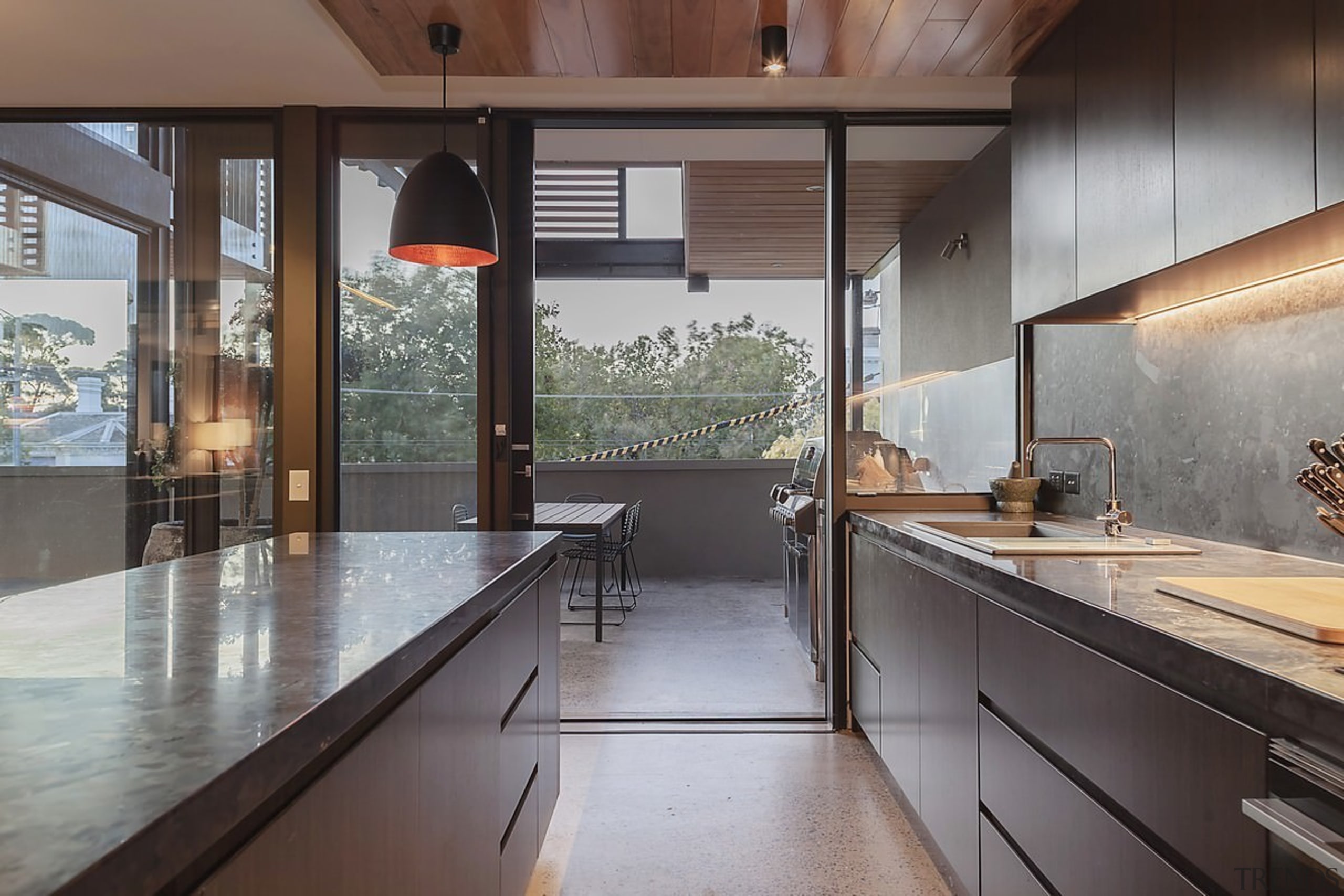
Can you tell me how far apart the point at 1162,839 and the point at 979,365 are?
2.48 meters

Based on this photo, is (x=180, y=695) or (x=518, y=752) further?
(x=518, y=752)

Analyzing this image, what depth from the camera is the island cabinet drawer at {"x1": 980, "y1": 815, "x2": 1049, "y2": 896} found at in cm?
147

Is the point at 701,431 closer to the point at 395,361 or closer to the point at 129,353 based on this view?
the point at 395,361

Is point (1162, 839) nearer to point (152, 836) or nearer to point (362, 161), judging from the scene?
point (152, 836)

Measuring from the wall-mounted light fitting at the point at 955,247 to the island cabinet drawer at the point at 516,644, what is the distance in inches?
94.5

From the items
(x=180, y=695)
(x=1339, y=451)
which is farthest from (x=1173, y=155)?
(x=180, y=695)

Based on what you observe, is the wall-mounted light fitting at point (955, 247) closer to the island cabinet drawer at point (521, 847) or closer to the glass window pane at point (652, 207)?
the island cabinet drawer at point (521, 847)

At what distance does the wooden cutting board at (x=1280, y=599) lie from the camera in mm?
1019

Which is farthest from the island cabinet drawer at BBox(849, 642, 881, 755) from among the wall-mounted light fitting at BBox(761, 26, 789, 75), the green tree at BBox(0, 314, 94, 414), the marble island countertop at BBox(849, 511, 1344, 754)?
the green tree at BBox(0, 314, 94, 414)

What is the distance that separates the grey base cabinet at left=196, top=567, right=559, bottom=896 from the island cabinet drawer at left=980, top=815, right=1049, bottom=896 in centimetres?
99

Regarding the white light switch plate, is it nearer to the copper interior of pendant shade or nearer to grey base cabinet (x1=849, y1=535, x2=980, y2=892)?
the copper interior of pendant shade

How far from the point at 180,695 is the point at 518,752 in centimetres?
109

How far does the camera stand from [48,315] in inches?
128

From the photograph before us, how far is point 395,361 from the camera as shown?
3301 millimetres
